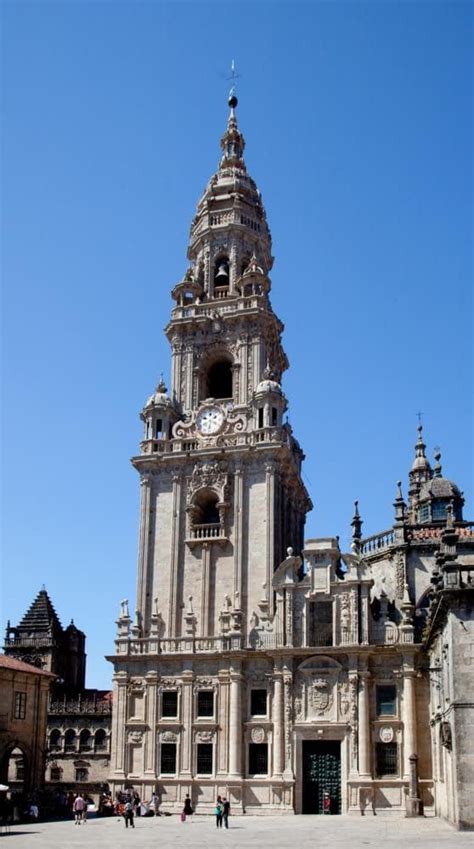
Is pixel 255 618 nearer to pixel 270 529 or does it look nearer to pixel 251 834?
pixel 270 529

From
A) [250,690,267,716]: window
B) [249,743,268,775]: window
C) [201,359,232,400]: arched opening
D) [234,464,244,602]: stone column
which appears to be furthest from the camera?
[201,359,232,400]: arched opening

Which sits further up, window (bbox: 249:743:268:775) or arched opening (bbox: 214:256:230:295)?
arched opening (bbox: 214:256:230:295)

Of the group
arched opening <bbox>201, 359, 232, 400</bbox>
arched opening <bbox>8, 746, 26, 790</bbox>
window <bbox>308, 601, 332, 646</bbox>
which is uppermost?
arched opening <bbox>201, 359, 232, 400</bbox>

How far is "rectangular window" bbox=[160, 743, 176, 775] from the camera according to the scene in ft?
169

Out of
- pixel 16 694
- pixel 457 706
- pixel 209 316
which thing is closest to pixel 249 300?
pixel 209 316

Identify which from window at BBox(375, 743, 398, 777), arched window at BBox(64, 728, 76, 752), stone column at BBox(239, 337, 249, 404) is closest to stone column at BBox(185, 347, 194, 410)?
stone column at BBox(239, 337, 249, 404)

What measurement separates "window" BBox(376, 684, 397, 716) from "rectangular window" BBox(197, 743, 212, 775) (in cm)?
928

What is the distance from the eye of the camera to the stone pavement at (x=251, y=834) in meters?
31.7

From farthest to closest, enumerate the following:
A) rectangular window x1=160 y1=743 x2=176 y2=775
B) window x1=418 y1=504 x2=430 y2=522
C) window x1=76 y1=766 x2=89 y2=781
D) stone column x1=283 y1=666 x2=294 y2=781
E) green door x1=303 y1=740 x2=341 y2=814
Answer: window x1=76 y1=766 x2=89 y2=781 < window x1=418 y1=504 x2=430 y2=522 < rectangular window x1=160 y1=743 x2=176 y2=775 < stone column x1=283 y1=666 x2=294 y2=781 < green door x1=303 y1=740 x2=341 y2=814

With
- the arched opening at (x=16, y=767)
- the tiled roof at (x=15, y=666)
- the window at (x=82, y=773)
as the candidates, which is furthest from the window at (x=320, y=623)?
the window at (x=82, y=773)

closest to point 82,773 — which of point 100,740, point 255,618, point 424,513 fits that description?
point 100,740

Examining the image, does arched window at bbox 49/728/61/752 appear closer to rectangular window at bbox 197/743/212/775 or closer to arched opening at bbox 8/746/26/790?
arched opening at bbox 8/746/26/790

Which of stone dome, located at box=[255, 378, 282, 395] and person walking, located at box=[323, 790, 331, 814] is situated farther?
stone dome, located at box=[255, 378, 282, 395]

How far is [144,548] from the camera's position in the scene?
5778cm
